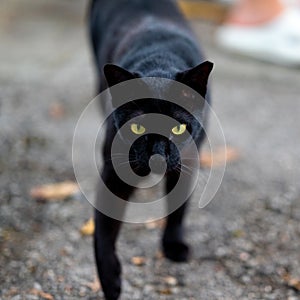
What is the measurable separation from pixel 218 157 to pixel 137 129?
4.23 ft

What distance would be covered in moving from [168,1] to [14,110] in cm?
114

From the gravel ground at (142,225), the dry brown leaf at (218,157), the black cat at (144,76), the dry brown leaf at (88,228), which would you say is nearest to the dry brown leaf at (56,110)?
the gravel ground at (142,225)

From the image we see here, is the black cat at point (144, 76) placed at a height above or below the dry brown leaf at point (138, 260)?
above

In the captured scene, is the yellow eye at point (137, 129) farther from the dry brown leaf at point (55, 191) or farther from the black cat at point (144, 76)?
the dry brown leaf at point (55, 191)

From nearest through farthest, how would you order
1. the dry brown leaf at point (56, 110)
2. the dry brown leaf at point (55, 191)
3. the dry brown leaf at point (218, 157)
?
the dry brown leaf at point (55, 191), the dry brown leaf at point (218, 157), the dry brown leaf at point (56, 110)

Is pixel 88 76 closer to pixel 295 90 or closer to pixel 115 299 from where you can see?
pixel 295 90

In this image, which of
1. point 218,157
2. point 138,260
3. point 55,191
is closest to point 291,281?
point 138,260

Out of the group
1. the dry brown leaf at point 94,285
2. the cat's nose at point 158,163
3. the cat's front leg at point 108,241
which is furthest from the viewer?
the dry brown leaf at point 94,285

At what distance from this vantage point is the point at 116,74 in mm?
1705

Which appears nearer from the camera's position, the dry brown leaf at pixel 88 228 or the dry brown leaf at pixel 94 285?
the dry brown leaf at pixel 94 285

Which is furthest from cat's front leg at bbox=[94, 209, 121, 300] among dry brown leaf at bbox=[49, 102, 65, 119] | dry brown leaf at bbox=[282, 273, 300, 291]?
dry brown leaf at bbox=[49, 102, 65, 119]

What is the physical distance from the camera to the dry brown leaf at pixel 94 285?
204 centimetres

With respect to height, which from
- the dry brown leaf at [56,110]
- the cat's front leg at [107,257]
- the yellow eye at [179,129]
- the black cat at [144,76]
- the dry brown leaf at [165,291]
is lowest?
the dry brown leaf at [56,110]

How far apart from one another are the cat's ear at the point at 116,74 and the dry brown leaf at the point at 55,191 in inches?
37.2
